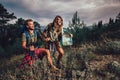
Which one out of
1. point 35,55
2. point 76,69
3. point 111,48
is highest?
point 35,55

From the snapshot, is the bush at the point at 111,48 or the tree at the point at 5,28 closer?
the bush at the point at 111,48

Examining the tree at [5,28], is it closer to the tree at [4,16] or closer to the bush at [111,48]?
the tree at [4,16]

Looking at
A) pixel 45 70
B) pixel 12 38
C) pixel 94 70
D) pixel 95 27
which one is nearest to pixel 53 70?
pixel 45 70

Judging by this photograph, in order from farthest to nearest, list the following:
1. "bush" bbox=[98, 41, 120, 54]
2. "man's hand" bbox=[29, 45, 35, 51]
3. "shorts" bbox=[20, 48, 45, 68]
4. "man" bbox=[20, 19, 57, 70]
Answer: "bush" bbox=[98, 41, 120, 54] < "shorts" bbox=[20, 48, 45, 68] < "man" bbox=[20, 19, 57, 70] < "man's hand" bbox=[29, 45, 35, 51]

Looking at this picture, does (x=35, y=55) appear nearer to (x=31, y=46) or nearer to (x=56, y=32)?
(x=31, y=46)

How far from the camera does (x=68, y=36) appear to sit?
8.66 meters

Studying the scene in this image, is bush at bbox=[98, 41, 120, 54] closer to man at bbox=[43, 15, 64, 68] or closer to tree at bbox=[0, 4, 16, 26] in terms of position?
man at bbox=[43, 15, 64, 68]

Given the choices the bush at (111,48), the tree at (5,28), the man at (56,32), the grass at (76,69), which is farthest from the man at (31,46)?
the tree at (5,28)

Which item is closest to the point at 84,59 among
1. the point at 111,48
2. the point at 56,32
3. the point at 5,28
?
the point at 56,32

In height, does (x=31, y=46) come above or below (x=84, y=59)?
above

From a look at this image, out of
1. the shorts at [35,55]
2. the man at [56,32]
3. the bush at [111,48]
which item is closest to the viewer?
the shorts at [35,55]

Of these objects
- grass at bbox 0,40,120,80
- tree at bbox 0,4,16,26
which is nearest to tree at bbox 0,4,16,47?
tree at bbox 0,4,16,26

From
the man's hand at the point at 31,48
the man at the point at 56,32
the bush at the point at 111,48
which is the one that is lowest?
the bush at the point at 111,48

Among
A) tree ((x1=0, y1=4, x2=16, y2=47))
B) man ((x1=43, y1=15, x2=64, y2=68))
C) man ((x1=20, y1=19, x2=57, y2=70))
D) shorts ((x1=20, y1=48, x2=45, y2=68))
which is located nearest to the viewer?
man ((x1=20, y1=19, x2=57, y2=70))
